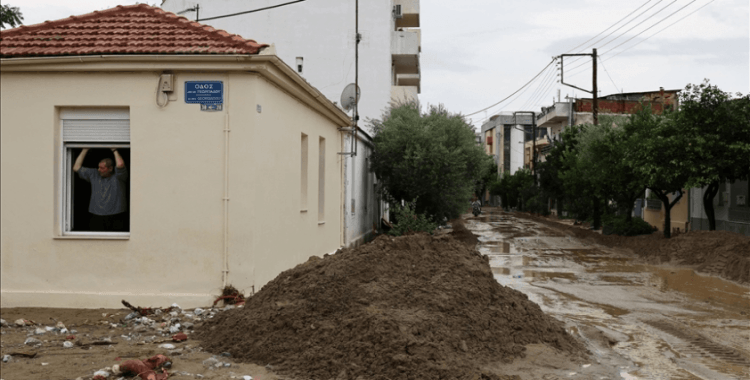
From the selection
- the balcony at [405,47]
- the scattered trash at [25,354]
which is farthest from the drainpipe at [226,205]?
the balcony at [405,47]

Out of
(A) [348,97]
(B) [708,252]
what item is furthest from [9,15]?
(B) [708,252]

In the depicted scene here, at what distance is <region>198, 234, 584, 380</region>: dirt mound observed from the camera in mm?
6160

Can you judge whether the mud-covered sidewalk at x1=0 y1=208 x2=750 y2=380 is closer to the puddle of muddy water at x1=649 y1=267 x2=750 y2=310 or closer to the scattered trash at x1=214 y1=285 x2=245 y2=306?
the scattered trash at x1=214 y1=285 x2=245 y2=306

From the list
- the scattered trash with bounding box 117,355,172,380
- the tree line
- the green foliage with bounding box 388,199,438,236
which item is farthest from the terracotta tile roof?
the tree line

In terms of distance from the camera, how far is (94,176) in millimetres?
10000

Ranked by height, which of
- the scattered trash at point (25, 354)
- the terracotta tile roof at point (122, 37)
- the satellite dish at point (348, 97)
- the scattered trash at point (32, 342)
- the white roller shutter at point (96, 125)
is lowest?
the scattered trash at point (32, 342)

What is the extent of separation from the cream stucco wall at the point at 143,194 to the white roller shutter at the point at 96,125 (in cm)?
15

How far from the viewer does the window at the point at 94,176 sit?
9.84m

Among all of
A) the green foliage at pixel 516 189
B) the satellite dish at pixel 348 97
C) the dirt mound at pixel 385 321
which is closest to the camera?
the dirt mound at pixel 385 321

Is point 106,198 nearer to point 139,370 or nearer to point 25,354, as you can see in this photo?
point 25,354

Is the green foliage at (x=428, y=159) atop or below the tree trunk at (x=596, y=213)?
atop

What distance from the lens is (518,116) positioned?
94.9m

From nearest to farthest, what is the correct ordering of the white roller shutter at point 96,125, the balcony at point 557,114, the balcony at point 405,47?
the white roller shutter at point 96,125 < the balcony at point 405,47 < the balcony at point 557,114

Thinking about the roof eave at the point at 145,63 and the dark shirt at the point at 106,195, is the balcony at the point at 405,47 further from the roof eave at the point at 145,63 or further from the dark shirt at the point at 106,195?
the dark shirt at the point at 106,195
